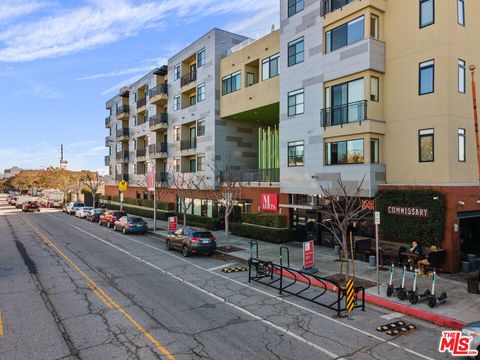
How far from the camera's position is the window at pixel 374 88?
20547 millimetres

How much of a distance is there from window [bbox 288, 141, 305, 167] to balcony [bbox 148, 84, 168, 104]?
23.0 metres

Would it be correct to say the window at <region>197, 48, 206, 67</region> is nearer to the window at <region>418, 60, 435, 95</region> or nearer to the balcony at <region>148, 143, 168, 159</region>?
the balcony at <region>148, 143, 168, 159</region>

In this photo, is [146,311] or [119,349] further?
[146,311]

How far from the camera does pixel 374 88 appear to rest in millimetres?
20750

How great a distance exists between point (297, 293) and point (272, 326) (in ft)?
11.9

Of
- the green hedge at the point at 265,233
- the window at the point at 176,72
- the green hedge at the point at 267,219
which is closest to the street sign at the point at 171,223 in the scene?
the green hedge at the point at 265,233

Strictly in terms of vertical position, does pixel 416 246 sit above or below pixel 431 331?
above

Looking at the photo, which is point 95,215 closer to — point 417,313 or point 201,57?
point 201,57

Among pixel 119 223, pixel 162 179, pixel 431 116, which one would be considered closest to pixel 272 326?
pixel 431 116

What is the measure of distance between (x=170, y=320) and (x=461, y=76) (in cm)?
1820

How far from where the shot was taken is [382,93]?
20.9 m

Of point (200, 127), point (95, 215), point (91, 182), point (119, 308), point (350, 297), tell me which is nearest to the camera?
point (350, 297)

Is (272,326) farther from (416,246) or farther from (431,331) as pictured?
(416,246)

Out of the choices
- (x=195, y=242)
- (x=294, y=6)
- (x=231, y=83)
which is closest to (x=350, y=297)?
(x=195, y=242)
